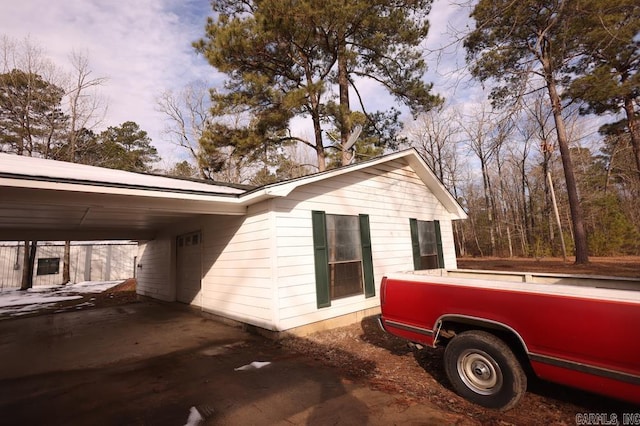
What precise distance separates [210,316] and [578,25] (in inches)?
393

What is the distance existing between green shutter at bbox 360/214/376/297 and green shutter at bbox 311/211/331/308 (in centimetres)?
117

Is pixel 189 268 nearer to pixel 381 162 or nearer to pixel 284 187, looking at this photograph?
pixel 284 187

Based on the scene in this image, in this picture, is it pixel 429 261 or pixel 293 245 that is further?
pixel 429 261

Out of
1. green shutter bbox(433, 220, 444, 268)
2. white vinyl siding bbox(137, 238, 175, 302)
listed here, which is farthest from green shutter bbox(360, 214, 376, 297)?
white vinyl siding bbox(137, 238, 175, 302)

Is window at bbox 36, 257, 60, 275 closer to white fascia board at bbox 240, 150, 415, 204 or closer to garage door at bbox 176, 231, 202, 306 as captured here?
garage door at bbox 176, 231, 202, 306

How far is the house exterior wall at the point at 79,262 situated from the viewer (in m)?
18.9

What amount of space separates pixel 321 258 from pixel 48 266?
22882mm

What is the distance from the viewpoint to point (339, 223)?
22.5ft

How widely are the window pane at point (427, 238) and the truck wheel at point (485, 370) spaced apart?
6017 mm

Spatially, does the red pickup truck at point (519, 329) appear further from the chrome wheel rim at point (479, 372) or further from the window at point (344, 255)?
the window at point (344, 255)

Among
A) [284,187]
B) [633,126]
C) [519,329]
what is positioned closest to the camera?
[519,329]

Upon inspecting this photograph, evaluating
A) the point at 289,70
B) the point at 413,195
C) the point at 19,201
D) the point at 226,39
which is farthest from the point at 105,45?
the point at 413,195

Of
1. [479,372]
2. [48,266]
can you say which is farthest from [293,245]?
[48,266]

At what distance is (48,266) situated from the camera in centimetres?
1991
